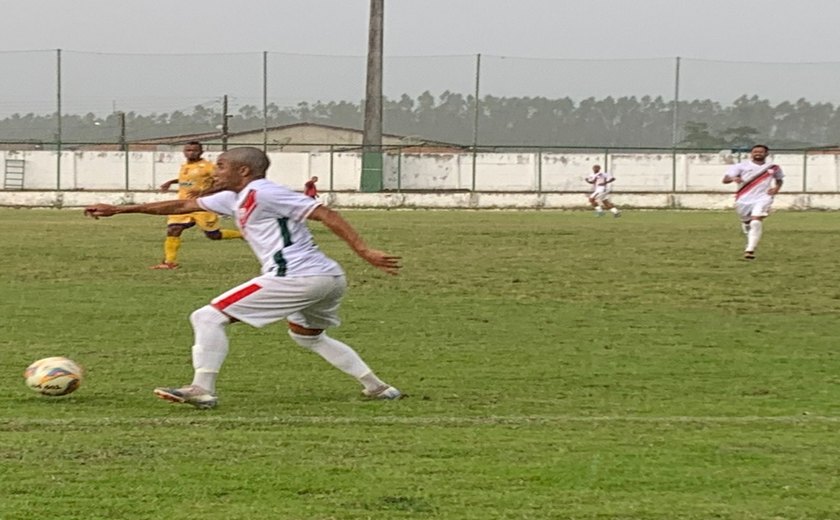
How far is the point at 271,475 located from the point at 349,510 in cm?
67

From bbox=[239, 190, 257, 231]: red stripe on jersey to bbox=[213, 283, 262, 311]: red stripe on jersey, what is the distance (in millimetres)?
372

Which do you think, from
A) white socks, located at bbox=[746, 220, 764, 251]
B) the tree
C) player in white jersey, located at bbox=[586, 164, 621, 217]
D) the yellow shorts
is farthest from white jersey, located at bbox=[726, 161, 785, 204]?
the tree

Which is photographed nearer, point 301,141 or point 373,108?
point 373,108

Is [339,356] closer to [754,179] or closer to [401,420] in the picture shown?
[401,420]

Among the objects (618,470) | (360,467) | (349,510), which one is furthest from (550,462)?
(349,510)

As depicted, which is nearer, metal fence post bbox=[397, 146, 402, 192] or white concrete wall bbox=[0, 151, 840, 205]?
white concrete wall bbox=[0, 151, 840, 205]

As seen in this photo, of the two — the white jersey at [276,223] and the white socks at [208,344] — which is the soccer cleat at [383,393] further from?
the white socks at [208,344]

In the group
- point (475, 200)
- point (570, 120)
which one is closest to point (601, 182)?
point (475, 200)

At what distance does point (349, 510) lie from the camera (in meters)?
5.18

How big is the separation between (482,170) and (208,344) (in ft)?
132

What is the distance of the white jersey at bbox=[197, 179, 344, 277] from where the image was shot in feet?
23.5

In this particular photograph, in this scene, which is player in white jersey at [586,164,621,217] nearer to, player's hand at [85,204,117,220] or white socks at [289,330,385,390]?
white socks at [289,330,385,390]

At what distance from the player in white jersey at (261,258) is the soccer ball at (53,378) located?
0.73 m

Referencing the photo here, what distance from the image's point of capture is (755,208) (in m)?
20.4
